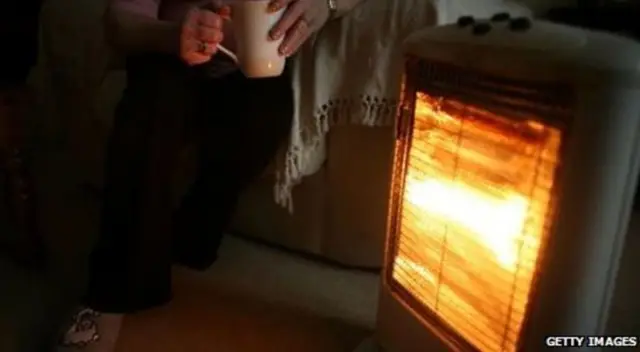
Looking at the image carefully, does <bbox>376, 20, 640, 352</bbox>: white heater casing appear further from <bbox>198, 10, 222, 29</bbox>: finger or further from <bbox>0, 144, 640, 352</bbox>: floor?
<bbox>0, 144, 640, 352</bbox>: floor

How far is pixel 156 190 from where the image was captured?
1.01m

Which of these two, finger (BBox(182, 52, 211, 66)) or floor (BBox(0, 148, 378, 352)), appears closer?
finger (BBox(182, 52, 211, 66))

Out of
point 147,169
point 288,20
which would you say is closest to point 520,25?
point 288,20

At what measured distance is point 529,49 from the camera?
696 mm

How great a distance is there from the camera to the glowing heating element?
0.72 meters

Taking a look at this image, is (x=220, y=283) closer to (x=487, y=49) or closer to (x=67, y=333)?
(x=67, y=333)

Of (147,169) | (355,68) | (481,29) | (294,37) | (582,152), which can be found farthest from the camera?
(355,68)

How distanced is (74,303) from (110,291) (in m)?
0.21

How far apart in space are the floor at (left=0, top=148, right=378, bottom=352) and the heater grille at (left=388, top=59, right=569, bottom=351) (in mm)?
247

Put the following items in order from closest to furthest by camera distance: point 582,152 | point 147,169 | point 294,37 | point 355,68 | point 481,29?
point 582,152
point 481,29
point 294,37
point 147,169
point 355,68

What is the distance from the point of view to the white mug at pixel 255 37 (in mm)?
785

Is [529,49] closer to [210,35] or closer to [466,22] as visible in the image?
[466,22]

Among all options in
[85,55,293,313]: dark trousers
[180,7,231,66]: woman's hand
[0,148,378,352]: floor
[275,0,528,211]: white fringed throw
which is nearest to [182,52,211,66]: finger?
[180,7,231,66]: woman's hand

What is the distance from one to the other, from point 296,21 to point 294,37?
0.04m
